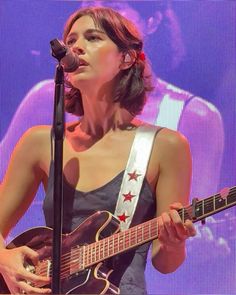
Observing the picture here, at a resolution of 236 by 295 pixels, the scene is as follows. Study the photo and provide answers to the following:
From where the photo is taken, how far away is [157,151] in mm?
2070

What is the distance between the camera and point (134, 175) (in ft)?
6.69

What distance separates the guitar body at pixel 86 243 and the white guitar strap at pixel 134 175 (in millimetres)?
94

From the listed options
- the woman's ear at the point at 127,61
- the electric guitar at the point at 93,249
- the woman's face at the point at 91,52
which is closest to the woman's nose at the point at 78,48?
the woman's face at the point at 91,52

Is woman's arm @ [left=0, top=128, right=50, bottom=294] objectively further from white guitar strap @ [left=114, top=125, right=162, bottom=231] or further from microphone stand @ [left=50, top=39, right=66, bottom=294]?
microphone stand @ [left=50, top=39, right=66, bottom=294]

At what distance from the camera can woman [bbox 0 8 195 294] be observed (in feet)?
6.55

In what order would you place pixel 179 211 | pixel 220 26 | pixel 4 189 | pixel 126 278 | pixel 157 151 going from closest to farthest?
1. pixel 179 211
2. pixel 126 278
3. pixel 157 151
4. pixel 4 189
5. pixel 220 26

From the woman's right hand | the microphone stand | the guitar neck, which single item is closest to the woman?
the woman's right hand

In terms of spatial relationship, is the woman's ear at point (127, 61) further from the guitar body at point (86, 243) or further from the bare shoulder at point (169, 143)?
the guitar body at point (86, 243)

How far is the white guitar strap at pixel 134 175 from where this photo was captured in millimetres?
2004

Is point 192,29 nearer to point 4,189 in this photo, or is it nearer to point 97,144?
point 97,144

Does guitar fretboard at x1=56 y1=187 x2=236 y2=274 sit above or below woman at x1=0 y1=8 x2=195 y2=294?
below

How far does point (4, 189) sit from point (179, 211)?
0.70 metres

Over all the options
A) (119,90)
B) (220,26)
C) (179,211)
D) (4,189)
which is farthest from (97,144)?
(220,26)

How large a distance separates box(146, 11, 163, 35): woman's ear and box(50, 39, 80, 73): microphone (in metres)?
0.72
